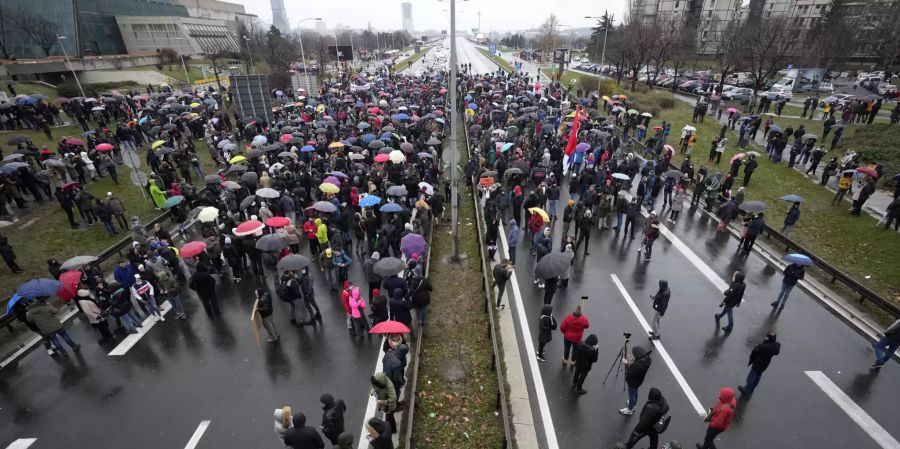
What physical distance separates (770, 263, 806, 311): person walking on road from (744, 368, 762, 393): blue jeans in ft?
11.9

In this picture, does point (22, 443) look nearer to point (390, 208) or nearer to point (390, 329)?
point (390, 329)

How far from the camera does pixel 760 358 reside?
26.0 feet

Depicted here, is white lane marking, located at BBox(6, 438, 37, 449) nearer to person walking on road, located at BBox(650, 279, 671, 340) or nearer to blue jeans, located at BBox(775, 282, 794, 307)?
person walking on road, located at BBox(650, 279, 671, 340)

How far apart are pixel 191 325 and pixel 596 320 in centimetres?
1046

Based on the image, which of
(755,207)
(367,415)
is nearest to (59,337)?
(367,415)

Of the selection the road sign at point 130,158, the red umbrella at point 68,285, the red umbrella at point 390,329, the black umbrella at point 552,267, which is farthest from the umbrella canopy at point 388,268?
the road sign at point 130,158

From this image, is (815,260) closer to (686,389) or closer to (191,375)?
(686,389)

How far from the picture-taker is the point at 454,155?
13195 mm

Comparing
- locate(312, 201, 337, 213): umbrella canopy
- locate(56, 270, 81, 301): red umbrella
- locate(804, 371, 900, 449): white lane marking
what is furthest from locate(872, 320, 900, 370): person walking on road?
locate(56, 270, 81, 301): red umbrella

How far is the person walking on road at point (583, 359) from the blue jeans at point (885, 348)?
6.45m

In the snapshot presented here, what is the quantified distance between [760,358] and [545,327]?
3.97 m

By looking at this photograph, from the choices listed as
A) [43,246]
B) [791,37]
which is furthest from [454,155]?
[791,37]

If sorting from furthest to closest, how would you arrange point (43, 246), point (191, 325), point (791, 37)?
point (791, 37) → point (43, 246) → point (191, 325)

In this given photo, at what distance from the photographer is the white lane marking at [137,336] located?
10016mm
